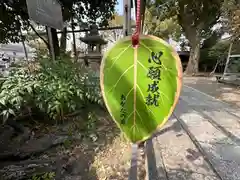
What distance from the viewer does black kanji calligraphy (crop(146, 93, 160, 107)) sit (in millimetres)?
860

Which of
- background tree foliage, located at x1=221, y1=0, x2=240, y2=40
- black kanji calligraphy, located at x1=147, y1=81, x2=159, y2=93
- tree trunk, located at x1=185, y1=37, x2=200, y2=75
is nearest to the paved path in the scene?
black kanji calligraphy, located at x1=147, y1=81, x2=159, y2=93

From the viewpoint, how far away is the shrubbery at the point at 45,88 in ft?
6.28

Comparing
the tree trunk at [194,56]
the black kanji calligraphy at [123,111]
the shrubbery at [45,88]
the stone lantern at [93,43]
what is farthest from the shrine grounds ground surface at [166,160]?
the tree trunk at [194,56]

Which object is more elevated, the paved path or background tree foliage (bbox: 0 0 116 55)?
background tree foliage (bbox: 0 0 116 55)

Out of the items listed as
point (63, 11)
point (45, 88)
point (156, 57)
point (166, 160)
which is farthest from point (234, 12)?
point (156, 57)

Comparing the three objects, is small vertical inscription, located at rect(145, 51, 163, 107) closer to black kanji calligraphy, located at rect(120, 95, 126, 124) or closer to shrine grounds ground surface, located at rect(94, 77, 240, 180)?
black kanji calligraphy, located at rect(120, 95, 126, 124)

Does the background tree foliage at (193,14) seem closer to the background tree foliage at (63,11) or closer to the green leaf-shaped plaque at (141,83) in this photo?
the background tree foliage at (63,11)

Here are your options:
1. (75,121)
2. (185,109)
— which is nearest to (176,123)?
(185,109)

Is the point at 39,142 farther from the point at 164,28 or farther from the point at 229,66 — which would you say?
the point at 164,28

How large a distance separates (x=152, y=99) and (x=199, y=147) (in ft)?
4.68

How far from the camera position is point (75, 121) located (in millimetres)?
2613

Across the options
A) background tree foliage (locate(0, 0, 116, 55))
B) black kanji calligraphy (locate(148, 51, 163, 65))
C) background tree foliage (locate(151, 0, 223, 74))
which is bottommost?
black kanji calligraphy (locate(148, 51, 163, 65))

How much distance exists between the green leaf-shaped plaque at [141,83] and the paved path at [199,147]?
2.86 feet

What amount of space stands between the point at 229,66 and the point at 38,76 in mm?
6854
